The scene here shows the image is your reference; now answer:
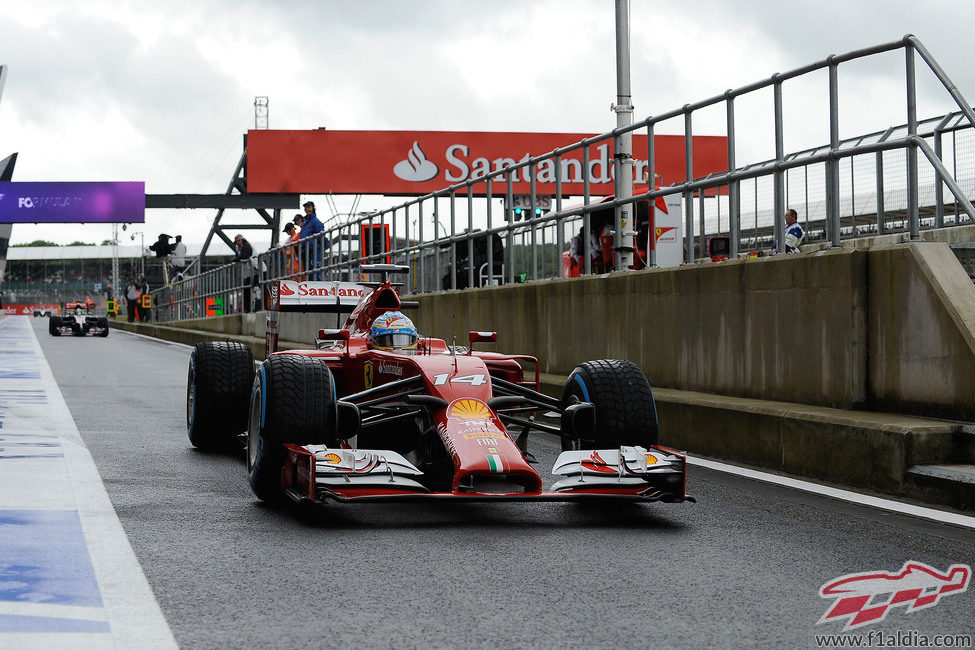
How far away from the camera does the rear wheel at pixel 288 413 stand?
21.1 ft

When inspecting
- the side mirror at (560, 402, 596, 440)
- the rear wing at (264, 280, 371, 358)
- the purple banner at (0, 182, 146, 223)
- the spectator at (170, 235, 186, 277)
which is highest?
the purple banner at (0, 182, 146, 223)

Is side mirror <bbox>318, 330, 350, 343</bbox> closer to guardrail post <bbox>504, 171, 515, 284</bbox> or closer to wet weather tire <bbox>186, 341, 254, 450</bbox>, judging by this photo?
wet weather tire <bbox>186, 341, 254, 450</bbox>

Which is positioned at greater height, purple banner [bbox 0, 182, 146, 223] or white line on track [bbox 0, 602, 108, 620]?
purple banner [bbox 0, 182, 146, 223]

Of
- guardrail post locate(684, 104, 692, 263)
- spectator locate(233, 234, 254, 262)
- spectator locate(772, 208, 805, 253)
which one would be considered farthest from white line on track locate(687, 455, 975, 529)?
spectator locate(233, 234, 254, 262)

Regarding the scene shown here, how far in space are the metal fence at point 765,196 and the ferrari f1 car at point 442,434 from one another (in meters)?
2.43

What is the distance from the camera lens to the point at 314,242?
26.0 m

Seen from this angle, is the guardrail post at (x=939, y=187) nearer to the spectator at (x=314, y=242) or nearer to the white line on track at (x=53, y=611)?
the white line on track at (x=53, y=611)

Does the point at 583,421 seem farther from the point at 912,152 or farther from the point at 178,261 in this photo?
the point at 178,261

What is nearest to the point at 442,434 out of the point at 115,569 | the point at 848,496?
the point at 115,569

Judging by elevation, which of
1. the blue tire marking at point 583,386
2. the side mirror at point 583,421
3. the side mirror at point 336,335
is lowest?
the side mirror at point 583,421

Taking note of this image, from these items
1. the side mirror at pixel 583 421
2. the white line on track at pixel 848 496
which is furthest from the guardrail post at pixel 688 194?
the side mirror at pixel 583 421

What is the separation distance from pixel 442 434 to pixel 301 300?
6.01m

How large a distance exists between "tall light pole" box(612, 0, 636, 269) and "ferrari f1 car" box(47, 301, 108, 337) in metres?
31.2

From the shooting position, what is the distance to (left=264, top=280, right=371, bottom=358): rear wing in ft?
38.8
